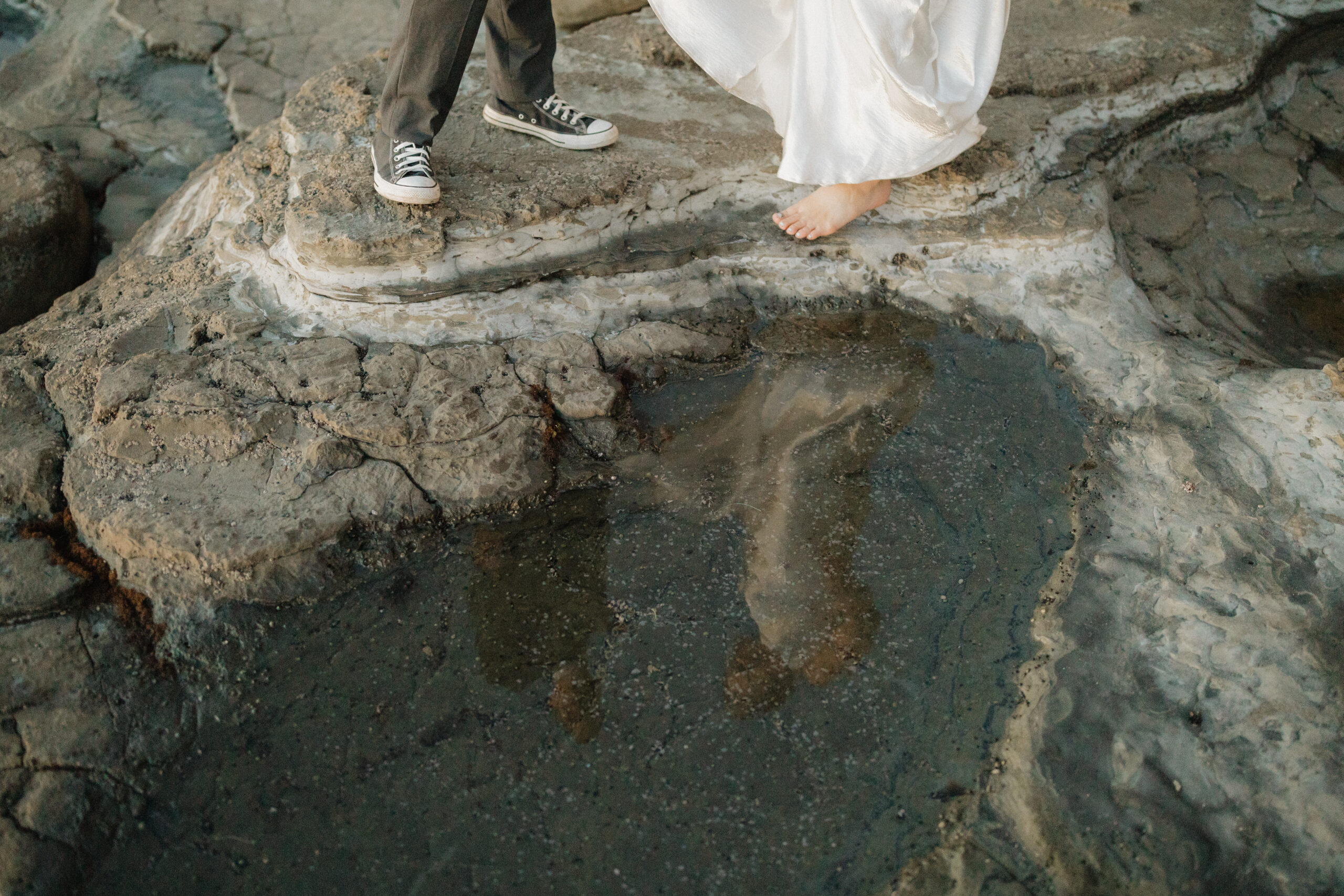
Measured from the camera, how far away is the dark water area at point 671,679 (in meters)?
1.37

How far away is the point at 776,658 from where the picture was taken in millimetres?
1574

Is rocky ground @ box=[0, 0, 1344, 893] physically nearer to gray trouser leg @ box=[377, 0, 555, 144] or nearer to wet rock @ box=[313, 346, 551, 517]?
wet rock @ box=[313, 346, 551, 517]

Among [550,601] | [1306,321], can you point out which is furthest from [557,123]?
[1306,321]

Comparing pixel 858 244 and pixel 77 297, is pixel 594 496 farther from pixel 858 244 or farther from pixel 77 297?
pixel 77 297

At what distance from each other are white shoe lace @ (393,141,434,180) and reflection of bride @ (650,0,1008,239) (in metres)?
0.62

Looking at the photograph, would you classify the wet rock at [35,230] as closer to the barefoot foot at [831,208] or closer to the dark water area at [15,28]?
the dark water area at [15,28]

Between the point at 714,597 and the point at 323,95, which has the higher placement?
the point at 323,95

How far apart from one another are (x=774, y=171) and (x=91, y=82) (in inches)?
118

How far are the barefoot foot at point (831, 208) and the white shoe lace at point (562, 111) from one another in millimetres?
588

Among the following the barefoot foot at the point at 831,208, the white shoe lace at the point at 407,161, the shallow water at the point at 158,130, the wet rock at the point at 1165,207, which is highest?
the white shoe lace at the point at 407,161

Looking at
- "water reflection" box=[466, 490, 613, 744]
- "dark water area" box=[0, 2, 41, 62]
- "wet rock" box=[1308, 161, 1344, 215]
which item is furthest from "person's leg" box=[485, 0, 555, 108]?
"dark water area" box=[0, 2, 41, 62]

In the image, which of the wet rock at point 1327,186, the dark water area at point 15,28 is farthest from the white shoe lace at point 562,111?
the dark water area at point 15,28

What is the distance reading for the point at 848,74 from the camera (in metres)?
2.00

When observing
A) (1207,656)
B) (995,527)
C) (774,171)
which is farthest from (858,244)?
(1207,656)
